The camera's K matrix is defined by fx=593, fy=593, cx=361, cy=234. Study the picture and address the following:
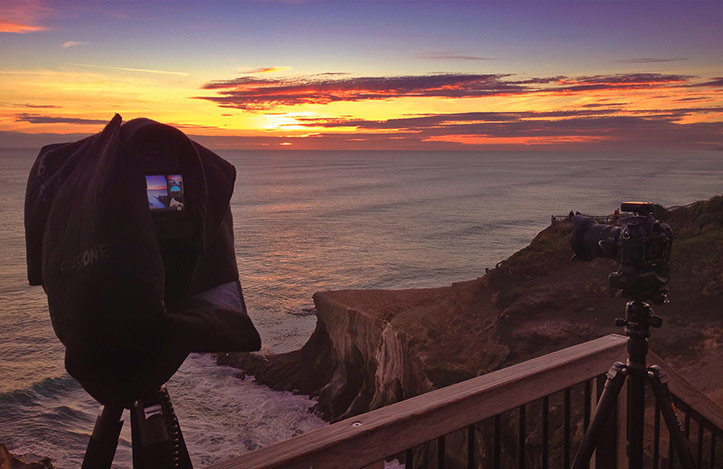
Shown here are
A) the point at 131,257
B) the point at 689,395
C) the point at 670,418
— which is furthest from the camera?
the point at 689,395

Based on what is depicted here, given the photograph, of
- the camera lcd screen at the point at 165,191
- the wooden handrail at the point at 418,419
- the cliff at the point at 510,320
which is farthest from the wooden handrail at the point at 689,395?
the cliff at the point at 510,320

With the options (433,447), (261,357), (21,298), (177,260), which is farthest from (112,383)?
(21,298)

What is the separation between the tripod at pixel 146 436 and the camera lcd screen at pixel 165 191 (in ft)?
1.37

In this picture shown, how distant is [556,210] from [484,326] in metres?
93.4

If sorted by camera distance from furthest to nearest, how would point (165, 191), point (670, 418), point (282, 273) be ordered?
point (282, 273) → point (670, 418) → point (165, 191)

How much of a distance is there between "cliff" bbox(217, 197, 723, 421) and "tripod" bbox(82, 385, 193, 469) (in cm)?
1044

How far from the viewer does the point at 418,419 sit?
1.82 meters

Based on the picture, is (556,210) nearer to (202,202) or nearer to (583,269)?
(583,269)

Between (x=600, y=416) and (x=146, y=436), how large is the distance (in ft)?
5.78

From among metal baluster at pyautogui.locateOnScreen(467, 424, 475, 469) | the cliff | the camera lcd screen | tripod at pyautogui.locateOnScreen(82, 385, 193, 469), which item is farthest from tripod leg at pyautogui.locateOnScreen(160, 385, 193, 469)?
the cliff

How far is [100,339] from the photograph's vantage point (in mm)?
1142

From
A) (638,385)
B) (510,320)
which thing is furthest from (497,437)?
(510,320)

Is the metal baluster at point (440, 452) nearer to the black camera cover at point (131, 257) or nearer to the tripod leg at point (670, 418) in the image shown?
the black camera cover at point (131, 257)

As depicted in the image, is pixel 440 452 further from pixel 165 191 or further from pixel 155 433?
pixel 165 191
